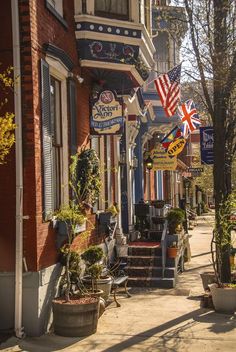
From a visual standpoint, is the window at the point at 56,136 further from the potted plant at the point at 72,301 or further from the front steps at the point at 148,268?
the front steps at the point at 148,268

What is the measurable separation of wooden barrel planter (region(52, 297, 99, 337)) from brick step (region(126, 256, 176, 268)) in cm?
475

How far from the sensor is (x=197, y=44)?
10.1 meters

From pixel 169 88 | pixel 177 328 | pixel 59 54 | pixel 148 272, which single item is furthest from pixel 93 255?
pixel 169 88

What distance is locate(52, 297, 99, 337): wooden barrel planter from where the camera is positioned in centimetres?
711

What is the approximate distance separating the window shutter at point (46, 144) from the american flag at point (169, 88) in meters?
5.63

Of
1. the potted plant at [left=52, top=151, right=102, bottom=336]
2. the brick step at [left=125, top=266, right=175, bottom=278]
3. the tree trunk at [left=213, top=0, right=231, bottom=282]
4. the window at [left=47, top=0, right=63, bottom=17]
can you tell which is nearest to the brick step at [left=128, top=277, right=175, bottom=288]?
the brick step at [left=125, top=266, right=175, bottom=278]

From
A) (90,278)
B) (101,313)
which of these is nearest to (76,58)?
(90,278)

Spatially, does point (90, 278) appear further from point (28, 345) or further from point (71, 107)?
point (71, 107)

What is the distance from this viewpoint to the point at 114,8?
10062 millimetres

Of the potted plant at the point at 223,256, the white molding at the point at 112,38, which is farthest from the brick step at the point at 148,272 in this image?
the white molding at the point at 112,38

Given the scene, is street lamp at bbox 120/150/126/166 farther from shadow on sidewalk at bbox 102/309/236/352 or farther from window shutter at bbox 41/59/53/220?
window shutter at bbox 41/59/53/220

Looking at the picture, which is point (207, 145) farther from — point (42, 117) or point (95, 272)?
point (42, 117)

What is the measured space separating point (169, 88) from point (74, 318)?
7.68 metres

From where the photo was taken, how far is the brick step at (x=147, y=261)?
1190cm
